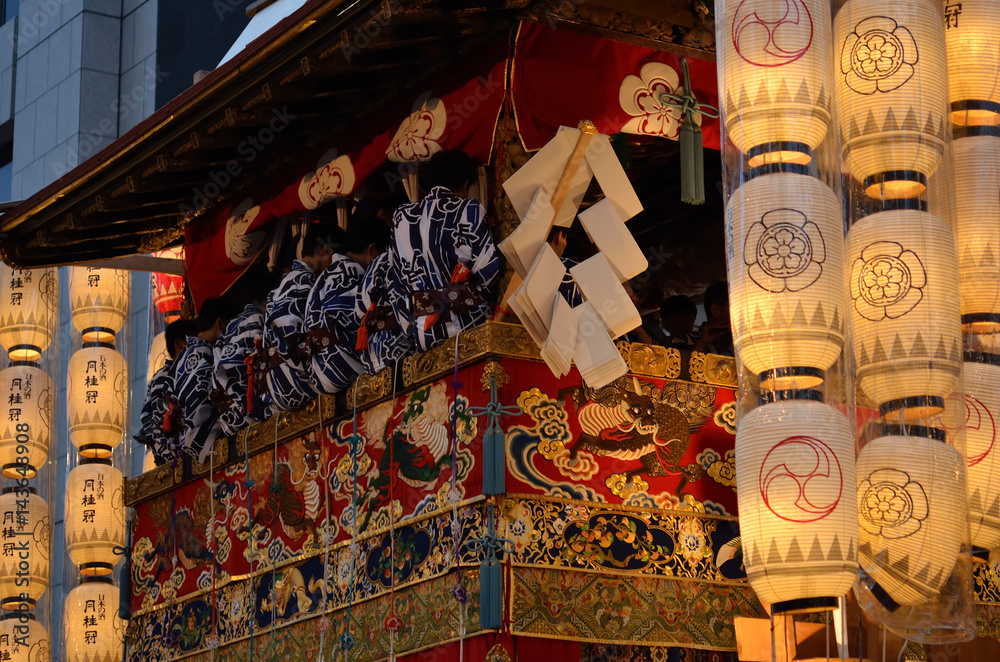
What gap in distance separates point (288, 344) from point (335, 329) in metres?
0.38

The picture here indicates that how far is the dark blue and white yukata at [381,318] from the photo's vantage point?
7973mm

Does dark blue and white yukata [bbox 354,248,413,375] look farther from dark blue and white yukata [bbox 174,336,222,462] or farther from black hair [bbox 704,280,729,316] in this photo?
black hair [bbox 704,280,729,316]

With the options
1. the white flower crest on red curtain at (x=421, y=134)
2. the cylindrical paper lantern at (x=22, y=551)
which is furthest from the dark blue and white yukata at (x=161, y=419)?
the white flower crest on red curtain at (x=421, y=134)

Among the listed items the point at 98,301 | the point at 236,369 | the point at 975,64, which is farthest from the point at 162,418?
the point at 975,64

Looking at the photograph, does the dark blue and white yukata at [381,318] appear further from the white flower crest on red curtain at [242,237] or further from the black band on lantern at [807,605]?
the black band on lantern at [807,605]

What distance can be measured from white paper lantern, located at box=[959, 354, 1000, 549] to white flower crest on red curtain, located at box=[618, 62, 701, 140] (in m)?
2.23

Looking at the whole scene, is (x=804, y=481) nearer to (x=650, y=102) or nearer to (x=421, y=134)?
(x=650, y=102)

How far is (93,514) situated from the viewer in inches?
410

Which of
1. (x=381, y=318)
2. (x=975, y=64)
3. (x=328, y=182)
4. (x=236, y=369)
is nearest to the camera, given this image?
(x=975, y=64)

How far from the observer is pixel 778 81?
616cm

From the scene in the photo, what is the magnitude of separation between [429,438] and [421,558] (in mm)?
566

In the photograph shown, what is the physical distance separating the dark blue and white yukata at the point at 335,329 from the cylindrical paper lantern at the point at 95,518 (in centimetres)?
266

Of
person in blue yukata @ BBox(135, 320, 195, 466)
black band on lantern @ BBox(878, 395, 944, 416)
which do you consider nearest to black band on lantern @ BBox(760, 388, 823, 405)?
black band on lantern @ BBox(878, 395, 944, 416)

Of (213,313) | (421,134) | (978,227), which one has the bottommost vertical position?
(978,227)
